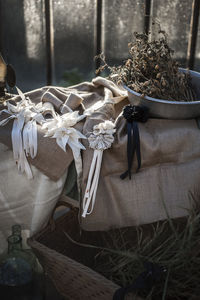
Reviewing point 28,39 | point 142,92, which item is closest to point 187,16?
point 28,39

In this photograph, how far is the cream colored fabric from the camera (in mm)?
1531

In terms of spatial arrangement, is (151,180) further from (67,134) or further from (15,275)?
(15,275)

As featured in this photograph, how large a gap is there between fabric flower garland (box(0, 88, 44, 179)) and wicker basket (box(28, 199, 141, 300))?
335 millimetres

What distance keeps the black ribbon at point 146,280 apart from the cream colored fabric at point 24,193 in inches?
17.8

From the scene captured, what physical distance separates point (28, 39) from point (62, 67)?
0.31 m

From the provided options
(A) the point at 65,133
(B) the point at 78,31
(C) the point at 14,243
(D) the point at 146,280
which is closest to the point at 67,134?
(A) the point at 65,133

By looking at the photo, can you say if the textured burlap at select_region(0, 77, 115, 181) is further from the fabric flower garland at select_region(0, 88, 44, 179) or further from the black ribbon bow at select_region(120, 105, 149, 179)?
the black ribbon bow at select_region(120, 105, 149, 179)

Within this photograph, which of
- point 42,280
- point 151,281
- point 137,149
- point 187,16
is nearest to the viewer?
point 151,281

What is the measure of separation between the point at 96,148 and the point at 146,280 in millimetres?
503

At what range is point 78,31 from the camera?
2.77 metres

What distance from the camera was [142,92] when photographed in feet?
5.07

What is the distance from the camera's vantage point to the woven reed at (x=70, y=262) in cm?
146

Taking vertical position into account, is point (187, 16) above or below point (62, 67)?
above

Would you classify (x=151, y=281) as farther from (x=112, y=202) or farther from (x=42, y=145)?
(x=42, y=145)
